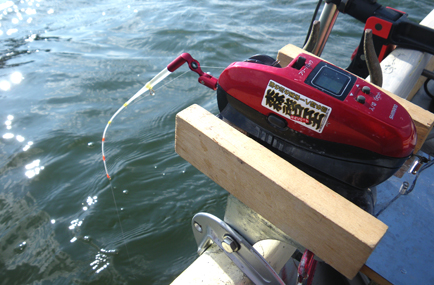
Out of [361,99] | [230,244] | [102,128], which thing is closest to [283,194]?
[230,244]

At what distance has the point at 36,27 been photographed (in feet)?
15.5

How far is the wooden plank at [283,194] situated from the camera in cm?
83

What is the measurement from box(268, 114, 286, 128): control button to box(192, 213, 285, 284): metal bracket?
0.42 meters

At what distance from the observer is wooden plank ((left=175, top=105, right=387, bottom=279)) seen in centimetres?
83

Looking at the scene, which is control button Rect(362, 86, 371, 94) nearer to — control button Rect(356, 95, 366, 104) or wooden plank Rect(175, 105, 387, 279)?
control button Rect(356, 95, 366, 104)

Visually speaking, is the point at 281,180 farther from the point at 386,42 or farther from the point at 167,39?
the point at 167,39

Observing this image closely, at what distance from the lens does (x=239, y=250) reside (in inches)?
43.9

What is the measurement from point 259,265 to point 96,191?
179 cm

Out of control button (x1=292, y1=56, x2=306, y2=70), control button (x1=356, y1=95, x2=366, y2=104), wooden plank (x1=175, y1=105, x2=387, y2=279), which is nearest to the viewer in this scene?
wooden plank (x1=175, y1=105, x2=387, y2=279)

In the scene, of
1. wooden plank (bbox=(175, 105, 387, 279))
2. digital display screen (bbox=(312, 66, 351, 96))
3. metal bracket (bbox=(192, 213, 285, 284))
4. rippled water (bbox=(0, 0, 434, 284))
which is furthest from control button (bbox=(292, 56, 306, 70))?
rippled water (bbox=(0, 0, 434, 284))

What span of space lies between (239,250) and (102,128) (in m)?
2.29

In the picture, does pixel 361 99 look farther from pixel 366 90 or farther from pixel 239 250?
pixel 239 250

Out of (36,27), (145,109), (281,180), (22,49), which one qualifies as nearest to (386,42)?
(281,180)

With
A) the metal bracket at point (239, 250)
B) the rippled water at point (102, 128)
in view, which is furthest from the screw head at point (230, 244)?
the rippled water at point (102, 128)
